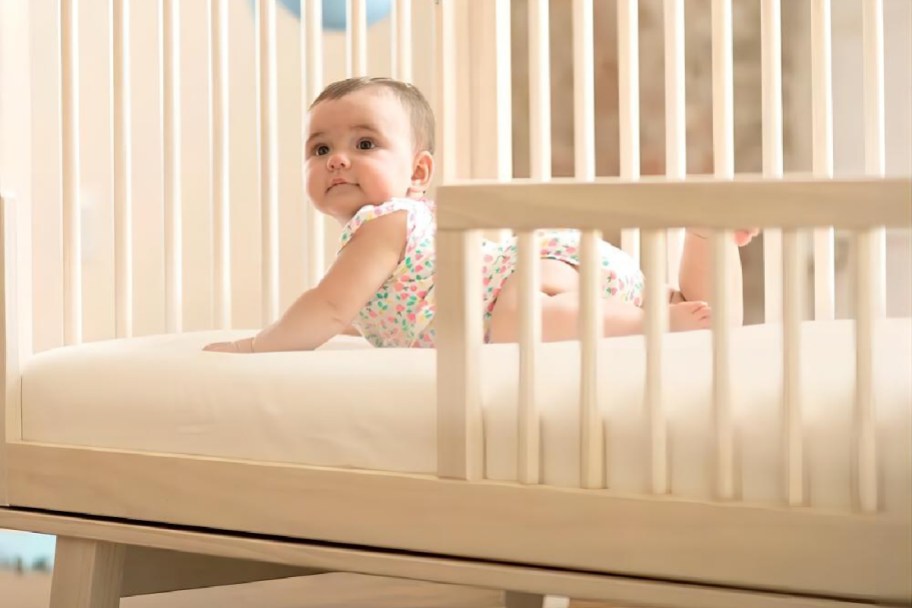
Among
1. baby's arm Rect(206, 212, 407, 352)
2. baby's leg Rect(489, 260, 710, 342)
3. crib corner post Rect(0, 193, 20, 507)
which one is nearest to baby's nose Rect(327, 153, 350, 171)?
baby's arm Rect(206, 212, 407, 352)

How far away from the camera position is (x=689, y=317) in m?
1.04

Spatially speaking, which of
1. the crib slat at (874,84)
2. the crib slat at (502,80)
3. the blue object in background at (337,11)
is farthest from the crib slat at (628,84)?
the blue object in background at (337,11)

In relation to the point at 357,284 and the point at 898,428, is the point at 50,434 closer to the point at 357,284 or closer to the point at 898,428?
the point at 357,284

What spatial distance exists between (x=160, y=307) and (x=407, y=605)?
81 centimetres

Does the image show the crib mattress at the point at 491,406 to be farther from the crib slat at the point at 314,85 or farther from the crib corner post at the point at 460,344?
the crib slat at the point at 314,85

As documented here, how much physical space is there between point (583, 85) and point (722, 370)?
0.70m

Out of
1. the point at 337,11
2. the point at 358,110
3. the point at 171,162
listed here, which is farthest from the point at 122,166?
the point at 337,11

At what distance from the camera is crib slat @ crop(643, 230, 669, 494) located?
725mm

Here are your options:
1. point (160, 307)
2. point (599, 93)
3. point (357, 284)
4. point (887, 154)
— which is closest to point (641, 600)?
point (357, 284)

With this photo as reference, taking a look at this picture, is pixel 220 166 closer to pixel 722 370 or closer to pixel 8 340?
pixel 8 340

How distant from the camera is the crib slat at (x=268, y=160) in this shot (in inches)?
53.0

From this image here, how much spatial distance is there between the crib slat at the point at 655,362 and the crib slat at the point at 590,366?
35 millimetres

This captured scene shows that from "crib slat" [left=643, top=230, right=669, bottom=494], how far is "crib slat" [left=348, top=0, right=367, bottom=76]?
0.72 meters

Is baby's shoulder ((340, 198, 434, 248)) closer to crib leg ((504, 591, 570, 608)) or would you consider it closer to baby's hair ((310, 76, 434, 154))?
baby's hair ((310, 76, 434, 154))
